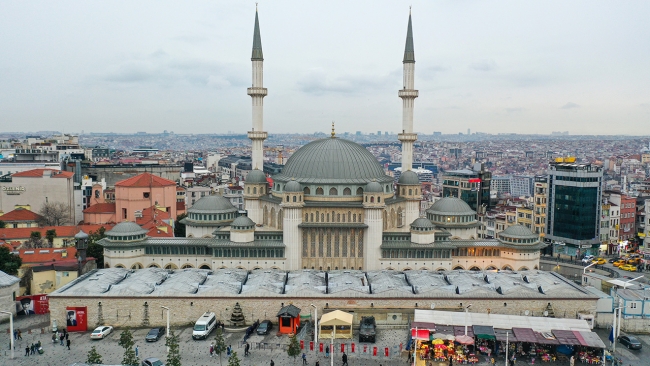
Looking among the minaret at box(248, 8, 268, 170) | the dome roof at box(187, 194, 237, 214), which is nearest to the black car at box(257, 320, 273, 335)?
the dome roof at box(187, 194, 237, 214)

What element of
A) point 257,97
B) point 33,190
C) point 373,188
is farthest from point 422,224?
point 33,190

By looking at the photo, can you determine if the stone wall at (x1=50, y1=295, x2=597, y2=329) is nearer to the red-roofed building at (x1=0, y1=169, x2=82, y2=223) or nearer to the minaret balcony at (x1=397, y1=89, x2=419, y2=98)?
the minaret balcony at (x1=397, y1=89, x2=419, y2=98)

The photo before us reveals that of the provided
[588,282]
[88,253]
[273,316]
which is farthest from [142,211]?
[588,282]

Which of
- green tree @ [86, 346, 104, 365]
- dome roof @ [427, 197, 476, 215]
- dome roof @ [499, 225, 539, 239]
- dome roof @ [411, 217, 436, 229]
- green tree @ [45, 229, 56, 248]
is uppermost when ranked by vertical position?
dome roof @ [427, 197, 476, 215]

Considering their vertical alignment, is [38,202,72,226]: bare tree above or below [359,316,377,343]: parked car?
above

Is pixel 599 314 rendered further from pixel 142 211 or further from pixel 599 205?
pixel 142 211

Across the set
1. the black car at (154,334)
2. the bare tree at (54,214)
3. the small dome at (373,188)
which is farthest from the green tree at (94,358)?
the bare tree at (54,214)
